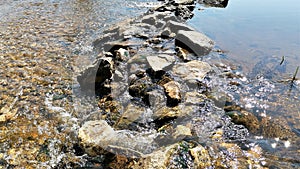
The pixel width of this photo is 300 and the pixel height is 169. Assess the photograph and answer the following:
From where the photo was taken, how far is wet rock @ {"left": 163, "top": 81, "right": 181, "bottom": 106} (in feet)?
20.3

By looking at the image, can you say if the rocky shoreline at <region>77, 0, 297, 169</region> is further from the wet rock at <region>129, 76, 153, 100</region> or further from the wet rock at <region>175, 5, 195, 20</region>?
the wet rock at <region>175, 5, 195, 20</region>

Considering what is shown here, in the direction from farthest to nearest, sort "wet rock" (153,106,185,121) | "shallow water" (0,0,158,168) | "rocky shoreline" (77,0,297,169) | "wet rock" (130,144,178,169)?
1. "wet rock" (153,106,185,121)
2. "shallow water" (0,0,158,168)
3. "rocky shoreline" (77,0,297,169)
4. "wet rock" (130,144,178,169)

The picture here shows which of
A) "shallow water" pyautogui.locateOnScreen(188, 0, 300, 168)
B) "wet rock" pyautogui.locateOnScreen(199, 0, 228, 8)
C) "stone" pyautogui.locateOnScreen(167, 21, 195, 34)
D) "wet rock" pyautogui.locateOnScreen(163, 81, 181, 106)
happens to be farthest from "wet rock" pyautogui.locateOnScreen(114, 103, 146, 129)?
"wet rock" pyautogui.locateOnScreen(199, 0, 228, 8)

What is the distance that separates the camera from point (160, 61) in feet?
25.9

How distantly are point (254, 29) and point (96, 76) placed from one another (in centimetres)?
937

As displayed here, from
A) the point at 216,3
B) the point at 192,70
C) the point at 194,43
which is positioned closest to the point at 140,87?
the point at 192,70

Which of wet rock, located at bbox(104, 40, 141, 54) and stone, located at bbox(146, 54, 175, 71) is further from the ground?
stone, located at bbox(146, 54, 175, 71)

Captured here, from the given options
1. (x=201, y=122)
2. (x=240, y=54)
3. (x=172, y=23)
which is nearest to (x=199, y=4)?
(x=172, y=23)

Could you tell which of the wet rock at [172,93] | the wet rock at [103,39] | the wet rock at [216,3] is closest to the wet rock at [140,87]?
the wet rock at [172,93]

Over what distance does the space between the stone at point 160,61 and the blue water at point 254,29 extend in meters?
2.79

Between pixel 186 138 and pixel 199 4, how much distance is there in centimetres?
1518

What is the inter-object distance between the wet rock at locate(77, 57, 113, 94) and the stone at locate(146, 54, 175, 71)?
1348mm

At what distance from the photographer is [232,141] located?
5.09 meters

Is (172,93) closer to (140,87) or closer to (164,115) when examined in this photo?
(164,115)
